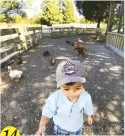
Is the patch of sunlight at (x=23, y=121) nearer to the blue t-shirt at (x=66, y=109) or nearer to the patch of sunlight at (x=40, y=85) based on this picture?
the patch of sunlight at (x=40, y=85)

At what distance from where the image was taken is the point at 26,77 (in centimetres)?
629

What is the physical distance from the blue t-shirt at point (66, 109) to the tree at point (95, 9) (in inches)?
1018

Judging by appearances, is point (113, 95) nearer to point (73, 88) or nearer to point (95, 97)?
point (95, 97)

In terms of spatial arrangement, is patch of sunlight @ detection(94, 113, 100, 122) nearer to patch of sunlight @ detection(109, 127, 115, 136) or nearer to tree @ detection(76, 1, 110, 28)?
patch of sunlight @ detection(109, 127, 115, 136)

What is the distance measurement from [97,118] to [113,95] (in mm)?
1188

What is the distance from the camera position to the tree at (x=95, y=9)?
27.4 metres

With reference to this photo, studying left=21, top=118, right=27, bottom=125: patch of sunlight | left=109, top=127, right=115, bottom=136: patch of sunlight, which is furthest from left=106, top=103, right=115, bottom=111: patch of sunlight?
left=21, top=118, right=27, bottom=125: patch of sunlight

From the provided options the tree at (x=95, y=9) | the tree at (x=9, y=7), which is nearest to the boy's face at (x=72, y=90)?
the tree at (x=9, y=7)

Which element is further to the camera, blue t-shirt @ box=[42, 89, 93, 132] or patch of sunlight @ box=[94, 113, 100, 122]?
patch of sunlight @ box=[94, 113, 100, 122]

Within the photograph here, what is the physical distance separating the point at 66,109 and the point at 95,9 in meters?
27.5

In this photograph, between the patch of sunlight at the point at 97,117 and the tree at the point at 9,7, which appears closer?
the patch of sunlight at the point at 97,117

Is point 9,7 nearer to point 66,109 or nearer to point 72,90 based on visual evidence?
point 66,109

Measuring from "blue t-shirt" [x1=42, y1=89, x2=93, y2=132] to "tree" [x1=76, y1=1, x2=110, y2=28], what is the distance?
1018 inches

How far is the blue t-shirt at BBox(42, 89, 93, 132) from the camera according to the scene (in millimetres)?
2232
